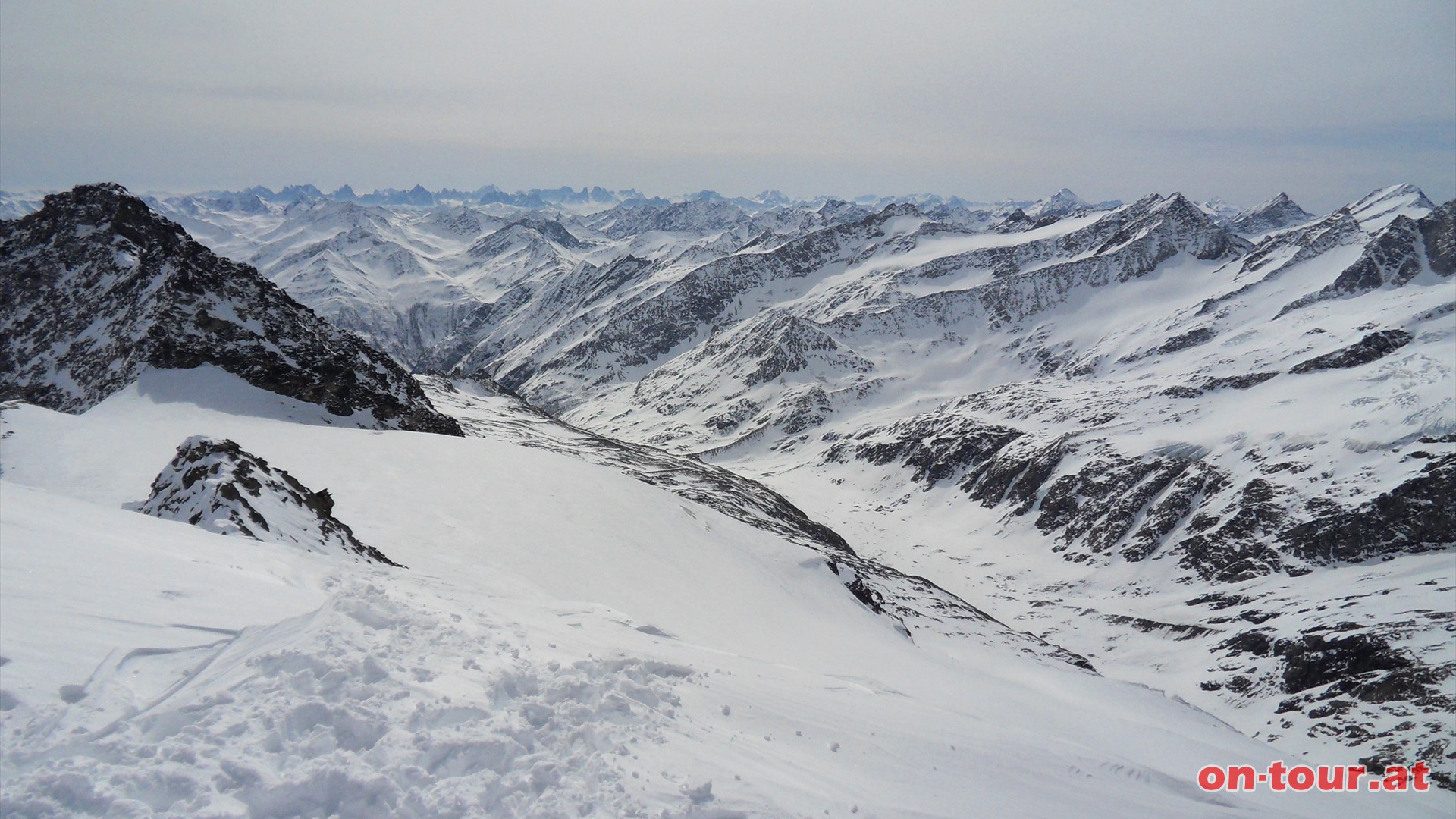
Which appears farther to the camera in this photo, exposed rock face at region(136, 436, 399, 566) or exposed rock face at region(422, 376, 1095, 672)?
exposed rock face at region(422, 376, 1095, 672)

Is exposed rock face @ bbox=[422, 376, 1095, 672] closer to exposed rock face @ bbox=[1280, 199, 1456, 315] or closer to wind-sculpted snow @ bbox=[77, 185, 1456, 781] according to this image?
wind-sculpted snow @ bbox=[77, 185, 1456, 781]

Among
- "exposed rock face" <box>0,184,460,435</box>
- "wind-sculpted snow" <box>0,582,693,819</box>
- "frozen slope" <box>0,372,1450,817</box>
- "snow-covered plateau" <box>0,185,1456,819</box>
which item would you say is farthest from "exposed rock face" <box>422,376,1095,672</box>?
"wind-sculpted snow" <box>0,582,693,819</box>

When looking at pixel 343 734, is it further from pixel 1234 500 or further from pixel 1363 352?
pixel 1363 352

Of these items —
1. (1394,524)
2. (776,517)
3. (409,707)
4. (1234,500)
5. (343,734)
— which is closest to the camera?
(343,734)

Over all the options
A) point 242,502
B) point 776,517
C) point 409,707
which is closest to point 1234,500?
point 776,517

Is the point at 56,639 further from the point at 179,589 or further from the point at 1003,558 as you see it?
the point at 1003,558

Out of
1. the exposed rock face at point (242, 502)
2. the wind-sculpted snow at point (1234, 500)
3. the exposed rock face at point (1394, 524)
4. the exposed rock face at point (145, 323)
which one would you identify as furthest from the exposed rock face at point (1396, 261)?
the exposed rock face at point (242, 502)

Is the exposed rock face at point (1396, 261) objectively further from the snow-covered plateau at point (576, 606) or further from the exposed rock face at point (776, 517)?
the exposed rock face at point (776, 517)
